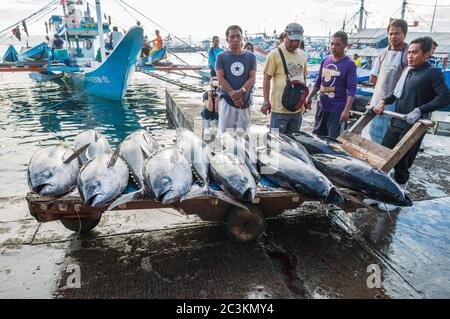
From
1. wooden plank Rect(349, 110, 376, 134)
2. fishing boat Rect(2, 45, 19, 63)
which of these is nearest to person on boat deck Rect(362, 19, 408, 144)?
wooden plank Rect(349, 110, 376, 134)

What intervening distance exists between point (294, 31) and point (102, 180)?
10.1ft

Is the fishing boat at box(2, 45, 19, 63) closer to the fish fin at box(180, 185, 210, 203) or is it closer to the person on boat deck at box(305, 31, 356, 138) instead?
the person on boat deck at box(305, 31, 356, 138)

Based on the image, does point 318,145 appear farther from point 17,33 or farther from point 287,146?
point 17,33

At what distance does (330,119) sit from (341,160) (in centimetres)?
149

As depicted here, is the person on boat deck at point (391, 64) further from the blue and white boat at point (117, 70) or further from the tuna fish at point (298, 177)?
the blue and white boat at point (117, 70)

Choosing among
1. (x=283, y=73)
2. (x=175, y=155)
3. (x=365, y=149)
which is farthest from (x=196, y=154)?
(x=365, y=149)

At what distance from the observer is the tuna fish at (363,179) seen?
2.89 meters

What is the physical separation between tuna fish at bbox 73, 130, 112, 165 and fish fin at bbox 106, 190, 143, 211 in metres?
1.03

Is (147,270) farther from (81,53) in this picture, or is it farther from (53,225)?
(81,53)

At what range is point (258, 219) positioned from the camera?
9.64 ft

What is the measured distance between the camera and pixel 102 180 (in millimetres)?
2559

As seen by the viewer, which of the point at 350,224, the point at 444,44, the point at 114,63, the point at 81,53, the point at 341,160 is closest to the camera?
the point at 341,160

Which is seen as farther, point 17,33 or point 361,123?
point 17,33
